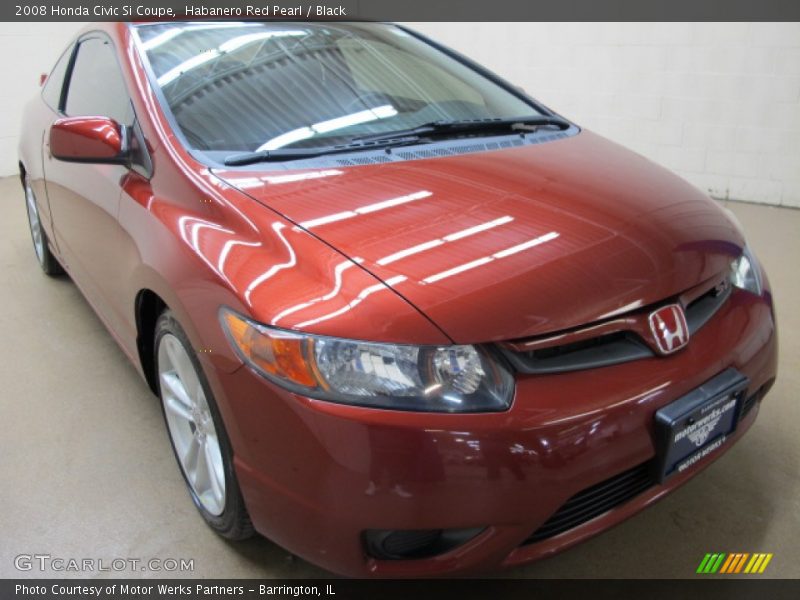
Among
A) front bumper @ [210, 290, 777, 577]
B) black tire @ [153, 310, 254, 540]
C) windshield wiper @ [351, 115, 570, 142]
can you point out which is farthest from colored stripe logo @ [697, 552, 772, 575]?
windshield wiper @ [351, 115, 570, 142]

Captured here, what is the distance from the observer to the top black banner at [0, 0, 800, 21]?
3676 mm

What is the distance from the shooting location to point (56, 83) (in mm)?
2424

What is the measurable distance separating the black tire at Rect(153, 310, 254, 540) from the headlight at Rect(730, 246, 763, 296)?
1.09 meters

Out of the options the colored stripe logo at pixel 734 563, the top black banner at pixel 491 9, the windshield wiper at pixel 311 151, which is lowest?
the colored stripe logo at pixel 734 563

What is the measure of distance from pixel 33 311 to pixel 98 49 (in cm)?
116

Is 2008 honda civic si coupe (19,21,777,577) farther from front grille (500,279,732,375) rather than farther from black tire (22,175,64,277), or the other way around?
black tire (22,175,64,277)

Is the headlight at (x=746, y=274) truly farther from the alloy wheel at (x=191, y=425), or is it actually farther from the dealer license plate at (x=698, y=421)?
the alloy wheel at (x=191, y=425)

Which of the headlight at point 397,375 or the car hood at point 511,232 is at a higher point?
the car hood at point 511,232

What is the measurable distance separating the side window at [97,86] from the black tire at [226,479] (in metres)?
0.57

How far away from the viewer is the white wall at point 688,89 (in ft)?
12.6

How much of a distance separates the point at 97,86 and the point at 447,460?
166 centimetres

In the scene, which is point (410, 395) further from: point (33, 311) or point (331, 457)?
point (33, 311)

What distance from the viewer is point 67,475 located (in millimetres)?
1659

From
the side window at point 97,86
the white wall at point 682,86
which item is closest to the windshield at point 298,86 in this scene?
the side window at point 97,86
